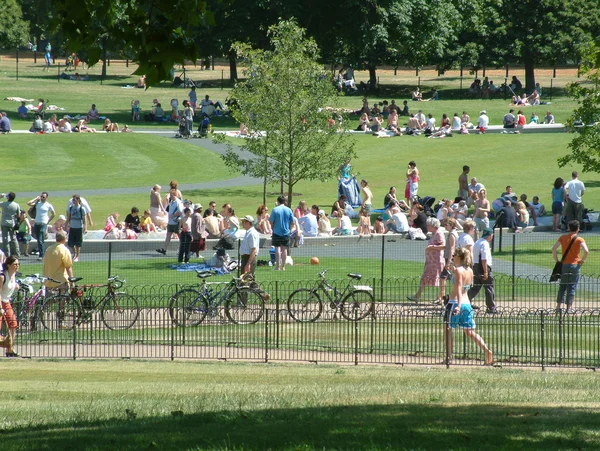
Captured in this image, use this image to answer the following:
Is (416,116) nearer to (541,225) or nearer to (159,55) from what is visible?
(541,225)

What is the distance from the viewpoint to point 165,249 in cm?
2591

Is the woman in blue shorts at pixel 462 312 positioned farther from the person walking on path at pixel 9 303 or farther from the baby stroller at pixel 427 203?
the baby stroller at pixel 427 203

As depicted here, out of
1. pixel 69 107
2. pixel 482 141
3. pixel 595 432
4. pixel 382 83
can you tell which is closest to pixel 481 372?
pixel 595 432

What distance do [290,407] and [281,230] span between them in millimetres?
Result: 12732

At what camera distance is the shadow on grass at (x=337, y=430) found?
7.80 meters

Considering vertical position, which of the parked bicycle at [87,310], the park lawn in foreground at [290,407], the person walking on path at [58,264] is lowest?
the park lawn in foreground at [290,407]

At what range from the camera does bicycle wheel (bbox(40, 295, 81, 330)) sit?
17094mm

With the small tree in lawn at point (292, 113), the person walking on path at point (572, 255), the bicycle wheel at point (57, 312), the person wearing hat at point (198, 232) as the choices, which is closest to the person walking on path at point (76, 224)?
the person wearing hat at point (198, 232)

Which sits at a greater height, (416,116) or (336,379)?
(416,116)

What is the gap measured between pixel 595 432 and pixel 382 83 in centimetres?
6729

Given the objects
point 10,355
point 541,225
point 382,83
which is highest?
point 382,83

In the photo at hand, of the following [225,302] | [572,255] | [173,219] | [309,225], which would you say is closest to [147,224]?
[173,219]

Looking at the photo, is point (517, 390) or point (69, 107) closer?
point (517, 390)

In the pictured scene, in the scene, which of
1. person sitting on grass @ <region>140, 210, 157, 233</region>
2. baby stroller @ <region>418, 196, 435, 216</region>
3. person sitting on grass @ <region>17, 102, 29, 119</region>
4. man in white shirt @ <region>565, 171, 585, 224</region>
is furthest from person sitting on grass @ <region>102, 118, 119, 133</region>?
man in white shirt @ <region>565, 171, 585, 224</region>
